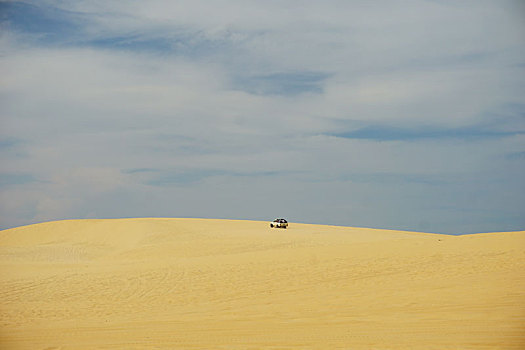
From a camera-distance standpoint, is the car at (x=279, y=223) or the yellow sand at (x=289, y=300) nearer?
the yellow sand at (x=289, y=300)

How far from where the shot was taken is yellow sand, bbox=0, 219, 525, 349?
10305mm

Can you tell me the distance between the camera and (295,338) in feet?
33.7

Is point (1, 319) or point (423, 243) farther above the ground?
point (423, 243)

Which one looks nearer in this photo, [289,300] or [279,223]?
[289,300]

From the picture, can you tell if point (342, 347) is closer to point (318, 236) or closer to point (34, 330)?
point (34, 330)

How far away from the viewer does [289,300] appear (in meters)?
15.1

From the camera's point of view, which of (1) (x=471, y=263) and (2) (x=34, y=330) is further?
(1) (x=471, y=263)

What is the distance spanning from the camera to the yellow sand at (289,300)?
10.3 meters

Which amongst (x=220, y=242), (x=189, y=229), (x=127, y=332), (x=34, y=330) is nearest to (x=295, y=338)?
(x=127, y=332)

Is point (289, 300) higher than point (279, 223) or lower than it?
lower

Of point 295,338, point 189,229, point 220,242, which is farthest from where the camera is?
point 189,229

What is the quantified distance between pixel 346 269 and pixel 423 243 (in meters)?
6.88

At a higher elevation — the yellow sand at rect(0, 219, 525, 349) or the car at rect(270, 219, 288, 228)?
the car at rect(270, 219, 288, 228)

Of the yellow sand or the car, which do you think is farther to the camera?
the car
